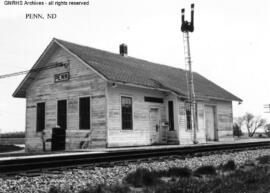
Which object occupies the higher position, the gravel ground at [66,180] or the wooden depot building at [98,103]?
the wooden depot building at [98,103]

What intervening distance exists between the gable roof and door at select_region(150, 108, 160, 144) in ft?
5.09

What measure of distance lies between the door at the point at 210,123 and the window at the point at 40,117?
11141mm

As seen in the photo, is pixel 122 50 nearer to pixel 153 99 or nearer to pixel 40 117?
pixel 153 99

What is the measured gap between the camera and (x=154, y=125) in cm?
2014

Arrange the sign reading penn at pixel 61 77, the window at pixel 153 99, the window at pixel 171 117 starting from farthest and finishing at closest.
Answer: the window at pixel 171 117 < the window at pixel 153 99 < the sign reading penn at pixel 61 77

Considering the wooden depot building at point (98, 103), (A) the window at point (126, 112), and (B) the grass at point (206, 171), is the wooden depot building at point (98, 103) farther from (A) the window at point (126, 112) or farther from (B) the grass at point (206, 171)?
(B) the grass at point (206, 171)

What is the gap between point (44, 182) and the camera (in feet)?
19.2

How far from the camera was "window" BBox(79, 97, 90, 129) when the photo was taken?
18.0 m

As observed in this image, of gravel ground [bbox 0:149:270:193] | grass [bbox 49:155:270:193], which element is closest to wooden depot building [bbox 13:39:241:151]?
gravel ground [bbox 0:149:270:193]

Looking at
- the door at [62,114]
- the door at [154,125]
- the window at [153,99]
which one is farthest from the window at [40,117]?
the door at [154,125]

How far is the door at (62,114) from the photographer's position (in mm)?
19089

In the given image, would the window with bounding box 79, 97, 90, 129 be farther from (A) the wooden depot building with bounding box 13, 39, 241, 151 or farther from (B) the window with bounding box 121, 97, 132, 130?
(B) the window with bounding box 121, 97, 132, 130

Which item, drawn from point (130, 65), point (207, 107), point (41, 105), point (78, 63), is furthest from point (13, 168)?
point (207, 107)

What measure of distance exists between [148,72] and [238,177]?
55.9 feet
